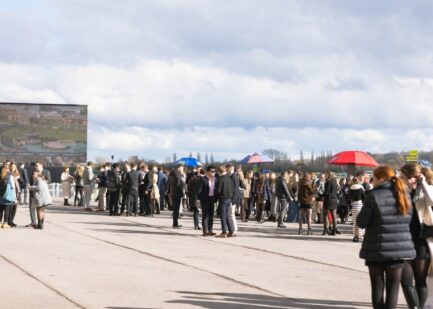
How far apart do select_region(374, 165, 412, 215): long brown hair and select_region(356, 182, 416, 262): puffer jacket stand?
45 mm

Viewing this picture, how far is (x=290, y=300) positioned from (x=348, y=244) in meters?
9.40

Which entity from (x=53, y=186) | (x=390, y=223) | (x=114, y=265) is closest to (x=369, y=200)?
(x=390, y=223)

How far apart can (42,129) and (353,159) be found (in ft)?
94.4

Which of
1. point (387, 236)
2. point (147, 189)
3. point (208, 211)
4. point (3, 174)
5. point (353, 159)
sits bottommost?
point (387, 236)

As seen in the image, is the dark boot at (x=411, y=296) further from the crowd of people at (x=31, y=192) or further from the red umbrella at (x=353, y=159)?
the red umbrella at (x=353, y=159)

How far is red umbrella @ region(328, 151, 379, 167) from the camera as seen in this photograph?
27458 mm

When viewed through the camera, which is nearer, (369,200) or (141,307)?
(369,200)

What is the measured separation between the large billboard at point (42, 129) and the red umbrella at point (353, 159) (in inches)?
1044

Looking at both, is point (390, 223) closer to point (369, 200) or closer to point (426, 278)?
point (369, 200)

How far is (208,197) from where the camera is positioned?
21.2 metres

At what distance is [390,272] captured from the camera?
820 cm

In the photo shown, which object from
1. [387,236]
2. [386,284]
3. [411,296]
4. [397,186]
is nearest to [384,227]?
[387,236]

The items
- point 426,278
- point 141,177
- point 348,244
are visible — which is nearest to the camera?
point 426,278

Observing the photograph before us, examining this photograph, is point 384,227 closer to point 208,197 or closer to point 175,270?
point 175,270
